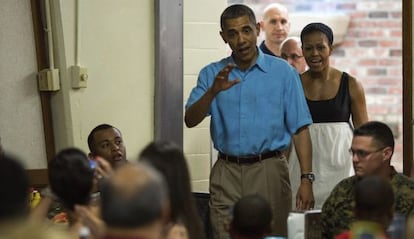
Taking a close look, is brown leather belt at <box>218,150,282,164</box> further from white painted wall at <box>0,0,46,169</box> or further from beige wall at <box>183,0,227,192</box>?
white painted wall at <box>0,0,46,169</box>

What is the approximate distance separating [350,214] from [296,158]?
1.28 metres

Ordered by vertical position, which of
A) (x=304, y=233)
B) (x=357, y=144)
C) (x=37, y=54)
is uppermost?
(x=37, y=54)

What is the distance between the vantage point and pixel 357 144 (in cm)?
459

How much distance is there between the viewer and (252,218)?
12.2 feet

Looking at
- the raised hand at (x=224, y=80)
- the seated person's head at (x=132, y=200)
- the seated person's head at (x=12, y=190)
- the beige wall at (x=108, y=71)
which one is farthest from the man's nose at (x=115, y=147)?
the seated person's head at (x=132, y=200)

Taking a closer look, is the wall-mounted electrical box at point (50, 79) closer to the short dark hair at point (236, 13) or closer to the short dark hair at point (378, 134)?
the short dark hair at point (236, 13)

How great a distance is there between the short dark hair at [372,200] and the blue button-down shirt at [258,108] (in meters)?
1.39

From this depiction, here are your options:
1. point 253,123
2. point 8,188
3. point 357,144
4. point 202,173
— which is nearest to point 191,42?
point 202,173

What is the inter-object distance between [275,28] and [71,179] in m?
3.36

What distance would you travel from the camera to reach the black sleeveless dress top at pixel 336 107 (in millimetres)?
5578

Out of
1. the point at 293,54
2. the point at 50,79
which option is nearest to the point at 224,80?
the point at 50,79

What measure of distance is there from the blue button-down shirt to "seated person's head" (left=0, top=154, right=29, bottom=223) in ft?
7.10

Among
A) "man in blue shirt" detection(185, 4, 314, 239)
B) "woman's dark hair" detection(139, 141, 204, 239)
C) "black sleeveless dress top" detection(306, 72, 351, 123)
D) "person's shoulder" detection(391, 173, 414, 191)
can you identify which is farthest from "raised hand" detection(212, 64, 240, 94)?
"woman's dark hair" detection(139, 141, 204, 239)

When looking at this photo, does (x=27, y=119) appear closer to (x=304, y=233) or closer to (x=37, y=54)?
(x=37, y=54)
